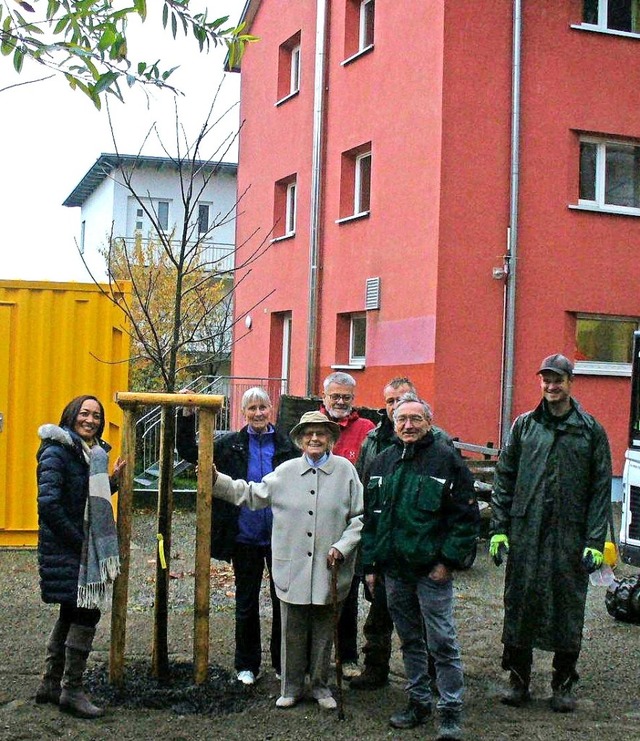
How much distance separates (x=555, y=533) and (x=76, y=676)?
2.72 metres

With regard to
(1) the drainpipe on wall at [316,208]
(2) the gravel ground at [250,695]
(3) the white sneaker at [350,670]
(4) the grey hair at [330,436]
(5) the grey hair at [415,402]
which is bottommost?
(2) the gravel ground at [250,695]

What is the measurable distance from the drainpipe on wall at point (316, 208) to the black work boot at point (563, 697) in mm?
12348

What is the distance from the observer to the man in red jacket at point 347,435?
6.38m

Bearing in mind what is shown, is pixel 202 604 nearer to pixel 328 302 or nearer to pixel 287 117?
pixel 328 302

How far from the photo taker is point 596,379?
15.2 meters

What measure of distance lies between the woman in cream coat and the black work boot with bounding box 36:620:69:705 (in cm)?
114

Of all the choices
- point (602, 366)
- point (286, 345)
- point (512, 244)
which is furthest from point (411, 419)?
point (286, 345)

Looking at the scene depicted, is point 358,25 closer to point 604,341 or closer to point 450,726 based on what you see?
point 604,341

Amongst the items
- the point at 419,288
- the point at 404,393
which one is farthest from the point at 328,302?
the point at 404,393

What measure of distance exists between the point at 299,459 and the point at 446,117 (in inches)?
385

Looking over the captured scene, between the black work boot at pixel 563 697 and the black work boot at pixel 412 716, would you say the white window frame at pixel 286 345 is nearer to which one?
the black work boot at pixel 563 697

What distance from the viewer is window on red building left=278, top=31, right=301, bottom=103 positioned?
2034cm

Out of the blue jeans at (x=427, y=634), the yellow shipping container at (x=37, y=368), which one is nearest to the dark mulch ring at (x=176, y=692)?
the blue jeans at (x=427, y=634)

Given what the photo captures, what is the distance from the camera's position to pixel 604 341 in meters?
15.5
